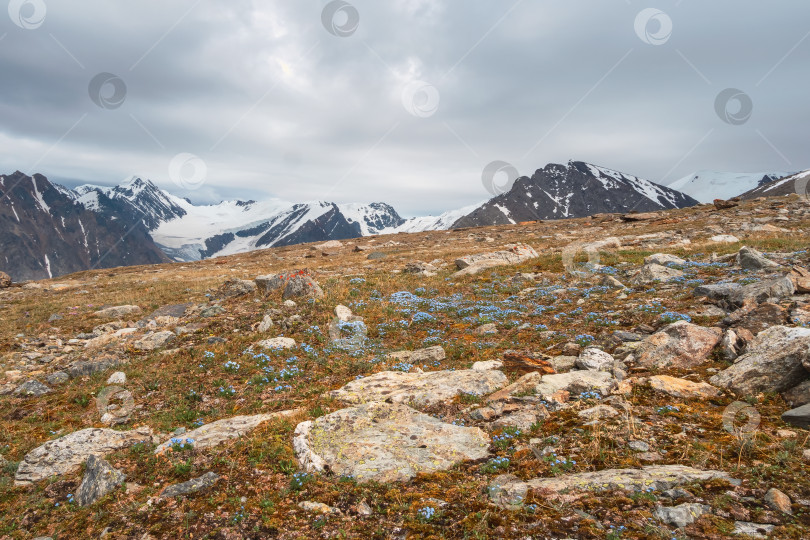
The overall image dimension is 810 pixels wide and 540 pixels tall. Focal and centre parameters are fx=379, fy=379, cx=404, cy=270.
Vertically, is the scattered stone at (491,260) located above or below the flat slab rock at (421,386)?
above

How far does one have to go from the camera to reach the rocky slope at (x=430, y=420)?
5219 millimetres

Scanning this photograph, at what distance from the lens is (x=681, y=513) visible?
452 centimetres

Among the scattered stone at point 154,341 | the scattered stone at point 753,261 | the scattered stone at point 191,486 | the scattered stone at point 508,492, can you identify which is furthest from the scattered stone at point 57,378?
the scattered stone at point 753,261

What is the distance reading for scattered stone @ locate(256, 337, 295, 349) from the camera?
43.2 ft

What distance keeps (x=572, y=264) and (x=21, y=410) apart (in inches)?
1044

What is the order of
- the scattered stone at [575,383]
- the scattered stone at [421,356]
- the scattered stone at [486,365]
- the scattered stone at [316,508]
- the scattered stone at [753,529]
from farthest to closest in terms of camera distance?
the scattered stone at [421,356]
the scattered stone at [486,365]
the scattered stone at [575,383]
the scattered stone at [316,508]
the scattered stone at [753,529]

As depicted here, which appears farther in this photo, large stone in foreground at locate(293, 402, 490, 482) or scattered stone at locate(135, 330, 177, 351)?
scattered stone at locate(135, 330, 177, 351)

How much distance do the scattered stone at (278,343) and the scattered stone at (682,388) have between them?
10730 millimetres

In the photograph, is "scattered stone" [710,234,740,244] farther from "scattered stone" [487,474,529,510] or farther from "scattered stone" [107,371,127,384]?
"scattered stone" [107,371,127,384]

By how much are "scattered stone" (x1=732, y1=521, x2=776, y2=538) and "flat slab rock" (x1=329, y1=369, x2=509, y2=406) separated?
530 cm

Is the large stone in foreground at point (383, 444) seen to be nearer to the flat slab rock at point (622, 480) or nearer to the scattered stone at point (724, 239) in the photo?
the flat slab rock at point (622, 480)

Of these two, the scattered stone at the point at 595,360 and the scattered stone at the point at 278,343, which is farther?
the scattered stone at the point at 278,343

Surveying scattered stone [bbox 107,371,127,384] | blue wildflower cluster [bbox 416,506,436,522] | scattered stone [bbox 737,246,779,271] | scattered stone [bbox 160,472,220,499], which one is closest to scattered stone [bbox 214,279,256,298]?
scattered stone [bbox 107,371,127,384]

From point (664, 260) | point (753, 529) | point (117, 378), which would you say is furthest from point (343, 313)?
point (664, 260)
